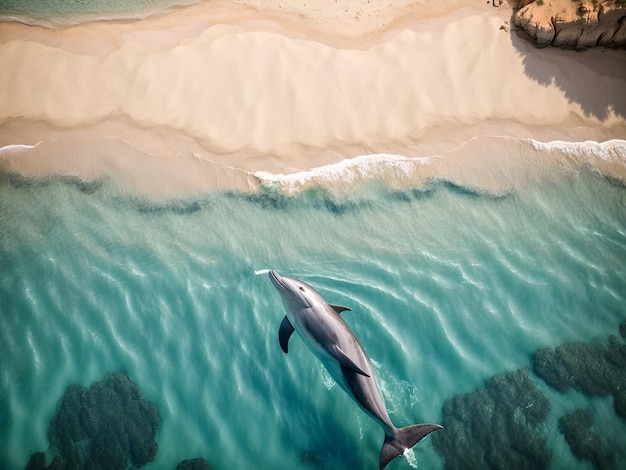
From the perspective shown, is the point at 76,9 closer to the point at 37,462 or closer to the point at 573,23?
the point at 37,462

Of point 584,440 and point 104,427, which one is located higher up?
point 584,440

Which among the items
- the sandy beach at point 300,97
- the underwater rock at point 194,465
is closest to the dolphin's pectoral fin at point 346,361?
the underwater rock at point 194,465

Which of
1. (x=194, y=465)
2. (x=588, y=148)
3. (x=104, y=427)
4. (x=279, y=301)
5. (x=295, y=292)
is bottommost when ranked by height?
(x=104, y=427)

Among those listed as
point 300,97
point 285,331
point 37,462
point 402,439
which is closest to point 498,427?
point 402,439

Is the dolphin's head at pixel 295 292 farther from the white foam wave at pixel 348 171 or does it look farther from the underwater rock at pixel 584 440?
the underwater rock at pixel 584 440

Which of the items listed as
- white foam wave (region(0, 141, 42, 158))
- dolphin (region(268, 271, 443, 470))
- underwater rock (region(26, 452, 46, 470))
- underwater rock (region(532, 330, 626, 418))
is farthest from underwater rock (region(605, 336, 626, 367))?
white foam wave (region(0, 141, 42, 158))

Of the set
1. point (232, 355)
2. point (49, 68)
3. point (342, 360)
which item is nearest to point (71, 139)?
point (49, 68)

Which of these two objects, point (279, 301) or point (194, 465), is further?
point (279, 301)
